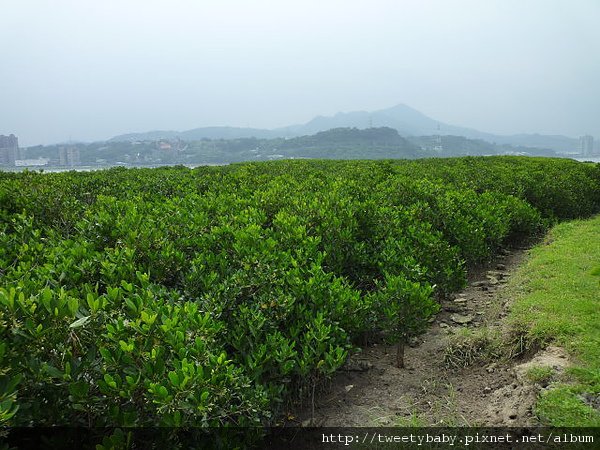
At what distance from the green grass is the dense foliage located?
38.1 inches

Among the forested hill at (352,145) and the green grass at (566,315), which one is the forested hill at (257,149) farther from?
the green grass at (566,315)

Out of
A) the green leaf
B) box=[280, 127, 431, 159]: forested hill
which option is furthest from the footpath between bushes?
box=[280, 127, 431, 159]: forested hill

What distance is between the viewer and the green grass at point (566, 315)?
11.8ft

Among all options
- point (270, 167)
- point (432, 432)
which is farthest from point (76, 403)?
point (270, 167)

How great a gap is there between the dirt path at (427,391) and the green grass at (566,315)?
0.21 metres

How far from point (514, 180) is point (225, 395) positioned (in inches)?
458

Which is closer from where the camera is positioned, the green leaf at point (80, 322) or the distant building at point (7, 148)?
the green leaf at point (80, 322)

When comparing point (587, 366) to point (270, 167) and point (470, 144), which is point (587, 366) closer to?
point (270, 167)

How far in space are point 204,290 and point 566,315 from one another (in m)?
4.31

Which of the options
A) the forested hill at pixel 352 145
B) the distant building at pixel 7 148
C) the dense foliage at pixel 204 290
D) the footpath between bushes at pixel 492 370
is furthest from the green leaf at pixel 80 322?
the forested hill at pixel 352 145

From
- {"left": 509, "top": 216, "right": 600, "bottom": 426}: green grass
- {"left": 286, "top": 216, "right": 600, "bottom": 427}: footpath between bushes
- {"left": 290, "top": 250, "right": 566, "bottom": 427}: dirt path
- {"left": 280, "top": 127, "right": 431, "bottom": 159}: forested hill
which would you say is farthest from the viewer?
{"left": 280, "top": 127, "right": 431, "bottom": 159}: forested hill

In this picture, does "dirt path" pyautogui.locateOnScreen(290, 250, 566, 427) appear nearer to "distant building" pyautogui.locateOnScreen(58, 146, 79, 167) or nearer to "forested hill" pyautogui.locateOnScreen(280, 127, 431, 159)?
"distant building" pyautogui.locateOnScreen(58, 146, 79, 167)

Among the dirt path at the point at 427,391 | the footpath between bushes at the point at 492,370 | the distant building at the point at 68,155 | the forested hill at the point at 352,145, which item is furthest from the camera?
the forested hill at the point at 352,145

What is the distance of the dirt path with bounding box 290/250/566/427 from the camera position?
12.8 feet
